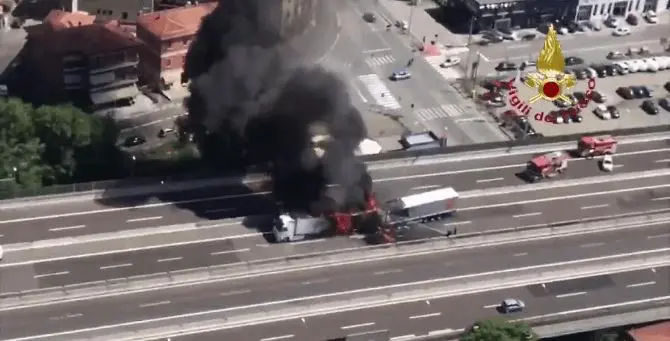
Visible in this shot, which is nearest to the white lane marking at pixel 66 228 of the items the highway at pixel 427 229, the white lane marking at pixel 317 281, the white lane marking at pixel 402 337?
the highway at pixel 427 229

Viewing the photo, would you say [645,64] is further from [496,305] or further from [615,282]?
[496,305]

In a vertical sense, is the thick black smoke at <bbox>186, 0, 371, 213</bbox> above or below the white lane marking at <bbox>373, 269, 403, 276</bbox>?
above

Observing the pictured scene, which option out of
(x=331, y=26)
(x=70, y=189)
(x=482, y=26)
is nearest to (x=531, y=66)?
(x=482, y=26)

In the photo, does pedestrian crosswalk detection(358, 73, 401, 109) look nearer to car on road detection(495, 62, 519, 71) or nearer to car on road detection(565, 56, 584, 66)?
car on road detection(495, 62, 519, 71)

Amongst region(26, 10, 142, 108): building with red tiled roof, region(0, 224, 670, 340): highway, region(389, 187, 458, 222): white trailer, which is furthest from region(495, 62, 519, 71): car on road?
region(26, 10, 142, 108): building with red tiled roof

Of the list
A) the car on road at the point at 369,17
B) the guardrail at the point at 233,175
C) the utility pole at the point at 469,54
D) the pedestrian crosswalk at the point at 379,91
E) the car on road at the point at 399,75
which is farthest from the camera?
the car on road at the point at 369,17

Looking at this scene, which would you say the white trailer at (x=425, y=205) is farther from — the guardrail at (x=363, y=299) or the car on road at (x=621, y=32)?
the car on road at (x=621, y=32)
